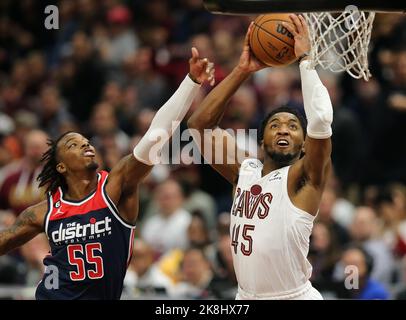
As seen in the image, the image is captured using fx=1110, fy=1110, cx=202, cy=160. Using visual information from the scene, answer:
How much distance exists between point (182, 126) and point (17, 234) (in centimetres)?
470

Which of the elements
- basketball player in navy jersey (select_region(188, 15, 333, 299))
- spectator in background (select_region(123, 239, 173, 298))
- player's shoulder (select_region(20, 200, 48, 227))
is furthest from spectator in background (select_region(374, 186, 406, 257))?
player's shoulder (select_region(20, 200, 48, 227))

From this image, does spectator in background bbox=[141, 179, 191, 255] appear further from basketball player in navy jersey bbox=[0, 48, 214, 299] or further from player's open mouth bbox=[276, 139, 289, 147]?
player's open mouth bbox=[276, 139, 289, 147]

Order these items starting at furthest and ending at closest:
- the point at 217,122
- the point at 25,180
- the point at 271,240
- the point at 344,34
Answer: the point at 25,180 → the point at 217,122 → the point at 344,34 → the point at 271,240

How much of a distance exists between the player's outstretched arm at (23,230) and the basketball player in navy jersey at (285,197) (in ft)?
4.52

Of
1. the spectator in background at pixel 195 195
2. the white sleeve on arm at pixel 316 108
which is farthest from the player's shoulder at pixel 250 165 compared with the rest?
the spectator in background at pixel 195 195

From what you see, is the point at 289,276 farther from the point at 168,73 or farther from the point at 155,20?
the point at 155,20

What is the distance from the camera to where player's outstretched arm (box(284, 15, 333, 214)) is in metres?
7.09

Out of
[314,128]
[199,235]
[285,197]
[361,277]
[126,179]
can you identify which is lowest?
[361,277]

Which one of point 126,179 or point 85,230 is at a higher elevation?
point 126,179

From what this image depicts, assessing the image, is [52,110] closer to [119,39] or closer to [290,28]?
[119,39]

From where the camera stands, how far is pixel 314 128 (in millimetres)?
7102

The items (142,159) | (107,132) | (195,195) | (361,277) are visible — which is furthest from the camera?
(107,132)

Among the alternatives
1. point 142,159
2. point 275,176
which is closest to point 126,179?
point 142,159

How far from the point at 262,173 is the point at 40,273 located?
3.46 m
